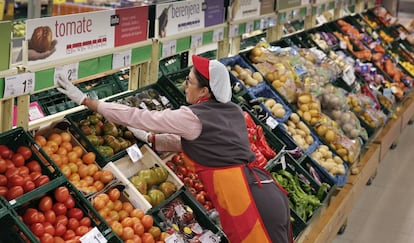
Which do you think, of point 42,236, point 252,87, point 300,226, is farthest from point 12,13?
point 42,236

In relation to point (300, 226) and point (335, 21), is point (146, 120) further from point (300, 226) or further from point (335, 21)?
point (335, 21)

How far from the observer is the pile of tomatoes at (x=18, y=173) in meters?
2.66

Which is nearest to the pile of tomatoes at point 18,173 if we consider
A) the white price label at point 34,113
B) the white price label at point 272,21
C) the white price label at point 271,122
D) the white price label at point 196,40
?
the white price label at point 34,113

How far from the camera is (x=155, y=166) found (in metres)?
3.61

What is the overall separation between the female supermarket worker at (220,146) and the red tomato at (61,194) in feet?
1.56

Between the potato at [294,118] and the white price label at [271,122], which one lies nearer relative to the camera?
the white price label at [271,122]

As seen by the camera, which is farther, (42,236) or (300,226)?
(300,226)

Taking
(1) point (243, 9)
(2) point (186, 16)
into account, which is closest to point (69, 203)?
(2) point (186, 16)

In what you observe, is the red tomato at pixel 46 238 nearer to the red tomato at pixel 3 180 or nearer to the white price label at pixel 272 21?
the red tomato at pixel 3 180

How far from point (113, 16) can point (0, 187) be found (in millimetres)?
1311

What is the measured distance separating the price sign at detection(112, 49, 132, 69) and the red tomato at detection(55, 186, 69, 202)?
3.51ft

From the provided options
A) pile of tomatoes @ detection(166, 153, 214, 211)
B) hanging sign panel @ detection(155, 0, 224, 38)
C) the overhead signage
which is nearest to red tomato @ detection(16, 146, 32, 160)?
pile of tomatoes @ detection(166, 153, 214, 211)

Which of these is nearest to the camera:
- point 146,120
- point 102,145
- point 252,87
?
point 146,120

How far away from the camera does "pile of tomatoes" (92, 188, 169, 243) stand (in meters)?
2.99
